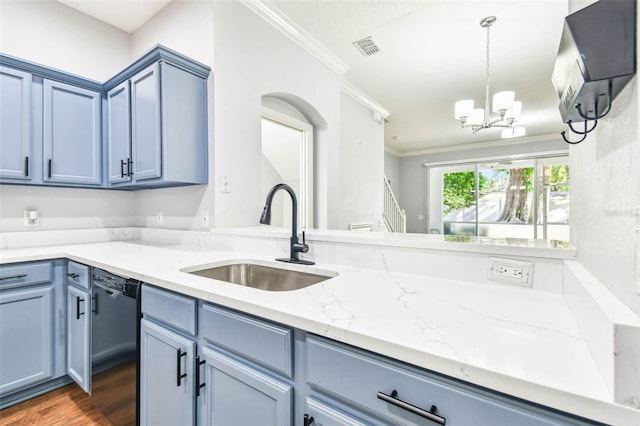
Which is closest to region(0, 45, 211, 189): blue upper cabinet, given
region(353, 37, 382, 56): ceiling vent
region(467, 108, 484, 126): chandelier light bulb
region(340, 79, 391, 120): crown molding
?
region(353, 37, 382, 56): ceiling vent

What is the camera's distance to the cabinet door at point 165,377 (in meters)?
1.20

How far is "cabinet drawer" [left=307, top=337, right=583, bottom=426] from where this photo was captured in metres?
0.57

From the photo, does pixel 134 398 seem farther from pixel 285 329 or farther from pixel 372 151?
pixel 372 151

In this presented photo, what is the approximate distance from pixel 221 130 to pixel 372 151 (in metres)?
3.30

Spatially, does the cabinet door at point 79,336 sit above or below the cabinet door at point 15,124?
below

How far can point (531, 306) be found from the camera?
0.93 meters

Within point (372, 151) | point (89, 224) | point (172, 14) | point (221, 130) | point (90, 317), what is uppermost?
point (172, 14)

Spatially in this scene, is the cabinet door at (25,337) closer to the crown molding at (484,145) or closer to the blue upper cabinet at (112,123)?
the blue upper cabinet at (112,123)

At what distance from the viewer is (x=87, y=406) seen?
6.15ft

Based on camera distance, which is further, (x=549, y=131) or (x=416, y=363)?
→ (x=549, y=131)

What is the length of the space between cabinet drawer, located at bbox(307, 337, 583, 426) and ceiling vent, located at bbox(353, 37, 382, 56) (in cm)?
317

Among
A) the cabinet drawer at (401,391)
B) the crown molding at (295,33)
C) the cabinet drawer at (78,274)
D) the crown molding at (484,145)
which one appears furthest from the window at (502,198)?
the cabinet drawer at (78,274)

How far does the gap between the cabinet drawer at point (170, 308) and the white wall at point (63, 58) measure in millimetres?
1826

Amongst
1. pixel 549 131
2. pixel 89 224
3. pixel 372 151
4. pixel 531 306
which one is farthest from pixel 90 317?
pixel 549 131
